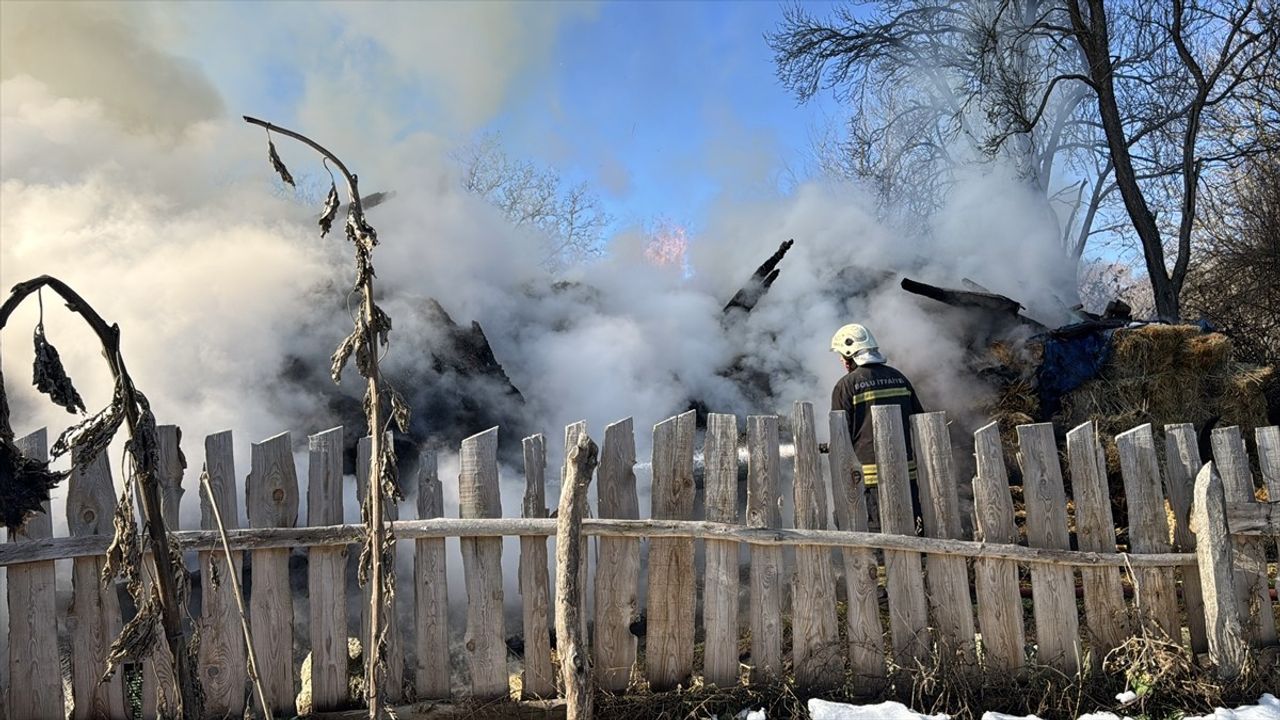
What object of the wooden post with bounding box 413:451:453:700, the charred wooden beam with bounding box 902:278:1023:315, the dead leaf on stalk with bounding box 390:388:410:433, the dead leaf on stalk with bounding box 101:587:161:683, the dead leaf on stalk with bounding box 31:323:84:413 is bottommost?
the wooden post with bounding box 413:451:453:700

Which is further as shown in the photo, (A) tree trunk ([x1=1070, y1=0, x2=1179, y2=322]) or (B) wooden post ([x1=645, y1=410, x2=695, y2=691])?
(A) tree trunk ([x1=1070, y1=0, x2=1179, y2=322])

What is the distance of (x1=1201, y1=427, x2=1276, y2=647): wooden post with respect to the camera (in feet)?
15.1

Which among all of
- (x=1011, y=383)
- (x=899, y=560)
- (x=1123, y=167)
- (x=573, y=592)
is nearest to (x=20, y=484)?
(x=573, y=592)

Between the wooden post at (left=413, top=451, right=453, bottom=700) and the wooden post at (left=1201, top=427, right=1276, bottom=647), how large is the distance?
3941 mm

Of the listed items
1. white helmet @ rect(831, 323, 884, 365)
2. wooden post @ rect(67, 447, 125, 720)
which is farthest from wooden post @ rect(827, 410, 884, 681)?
wooden post @ rect(67, 447, 125, 720)

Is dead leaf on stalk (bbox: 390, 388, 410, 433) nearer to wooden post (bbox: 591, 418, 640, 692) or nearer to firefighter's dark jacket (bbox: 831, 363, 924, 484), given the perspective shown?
wooden post (bbox: 591, 418, 640, 692)

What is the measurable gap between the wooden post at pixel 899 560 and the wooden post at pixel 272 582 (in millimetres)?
2816

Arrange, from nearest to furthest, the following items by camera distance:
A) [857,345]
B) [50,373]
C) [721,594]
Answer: [50,373] < [721,594] < [857,345]

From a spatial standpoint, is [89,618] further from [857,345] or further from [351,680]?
[857,345]

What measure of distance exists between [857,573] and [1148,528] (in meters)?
1.58

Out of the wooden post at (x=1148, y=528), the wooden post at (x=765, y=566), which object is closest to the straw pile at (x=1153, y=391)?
the wooden post at (x=1148, y=528)

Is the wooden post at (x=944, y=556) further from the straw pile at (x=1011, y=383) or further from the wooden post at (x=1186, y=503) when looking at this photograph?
the straw pile at (x=1011, y=383)

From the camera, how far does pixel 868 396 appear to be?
6.19 m

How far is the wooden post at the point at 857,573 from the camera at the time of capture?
438cm
